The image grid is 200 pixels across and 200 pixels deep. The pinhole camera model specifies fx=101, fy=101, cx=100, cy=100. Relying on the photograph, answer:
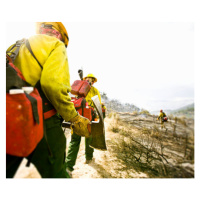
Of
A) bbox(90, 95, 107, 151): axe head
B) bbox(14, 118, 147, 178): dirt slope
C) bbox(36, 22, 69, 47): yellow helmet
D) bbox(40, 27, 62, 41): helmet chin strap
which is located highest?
bbox(36, 22, 69, 47): yellow helmet

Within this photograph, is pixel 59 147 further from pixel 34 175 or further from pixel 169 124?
pixel 169 124

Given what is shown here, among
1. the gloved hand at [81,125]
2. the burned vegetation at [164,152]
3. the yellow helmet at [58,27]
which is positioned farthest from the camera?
Answer: the burned vegetation at [164,152]

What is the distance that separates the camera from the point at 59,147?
1.09 meters

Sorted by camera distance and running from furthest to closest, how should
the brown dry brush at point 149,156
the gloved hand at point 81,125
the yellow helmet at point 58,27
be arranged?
the brown dry brush at point 149,156, the yellow helmet at point 58,27, the gloved hand at point 81,125

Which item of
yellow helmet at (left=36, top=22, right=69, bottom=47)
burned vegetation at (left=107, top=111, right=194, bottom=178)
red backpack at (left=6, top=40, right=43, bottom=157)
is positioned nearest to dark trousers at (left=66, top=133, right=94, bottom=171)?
burned vegetation at (left=107, top=111, right=194, bottom=178)

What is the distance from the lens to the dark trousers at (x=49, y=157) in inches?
36.8

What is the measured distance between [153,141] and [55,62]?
9.18ft

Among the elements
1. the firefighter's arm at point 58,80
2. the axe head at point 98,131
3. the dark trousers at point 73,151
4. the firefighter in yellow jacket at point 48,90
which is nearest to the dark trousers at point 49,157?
the firefighter in yellow jacket at point 48,90

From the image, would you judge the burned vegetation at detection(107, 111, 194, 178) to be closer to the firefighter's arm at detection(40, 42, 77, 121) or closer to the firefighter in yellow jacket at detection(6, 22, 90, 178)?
the firefighter in yellow jacket at detection(6, 22, 90, 178)

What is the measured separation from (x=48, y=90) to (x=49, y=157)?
0.64 m

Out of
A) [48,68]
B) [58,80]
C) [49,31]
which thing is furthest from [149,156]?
[49,31]

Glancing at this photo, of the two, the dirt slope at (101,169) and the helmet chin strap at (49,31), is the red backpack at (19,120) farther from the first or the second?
the dirt slope at (101,169)

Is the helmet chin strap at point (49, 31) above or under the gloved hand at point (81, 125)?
above

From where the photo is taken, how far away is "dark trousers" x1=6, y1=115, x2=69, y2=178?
934 mm
